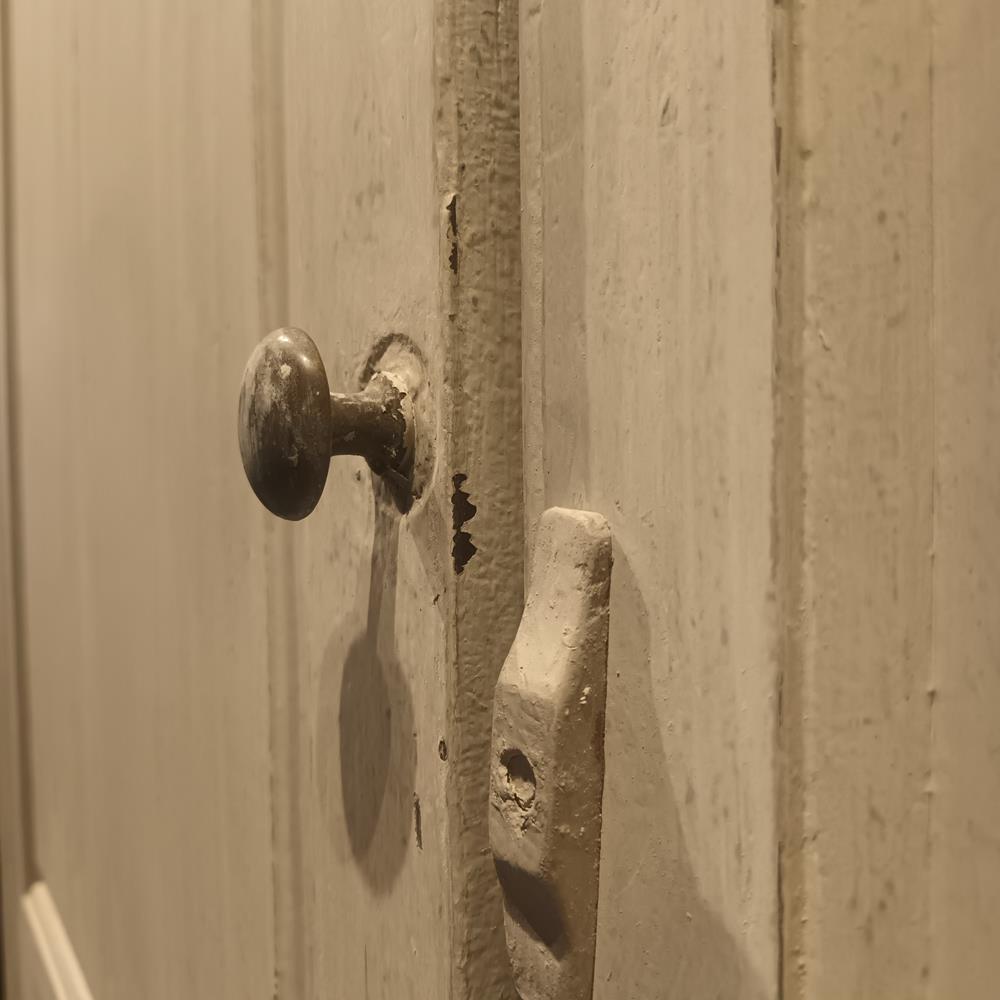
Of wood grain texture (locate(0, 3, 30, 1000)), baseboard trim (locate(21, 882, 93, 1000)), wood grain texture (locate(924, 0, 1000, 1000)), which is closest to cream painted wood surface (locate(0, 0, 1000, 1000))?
wood grain texture (locate(924, 0, 1000, 1000))

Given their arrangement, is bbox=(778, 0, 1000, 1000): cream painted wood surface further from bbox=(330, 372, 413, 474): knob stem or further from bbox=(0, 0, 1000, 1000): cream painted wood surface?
bbox=(330, 372, 413, 474): knob stem

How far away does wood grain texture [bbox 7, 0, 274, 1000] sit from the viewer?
392mm

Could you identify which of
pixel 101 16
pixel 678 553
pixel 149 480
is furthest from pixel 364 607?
pixel 101 16

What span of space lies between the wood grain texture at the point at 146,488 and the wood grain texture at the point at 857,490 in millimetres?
238

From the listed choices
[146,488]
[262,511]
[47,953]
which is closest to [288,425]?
[262,511]

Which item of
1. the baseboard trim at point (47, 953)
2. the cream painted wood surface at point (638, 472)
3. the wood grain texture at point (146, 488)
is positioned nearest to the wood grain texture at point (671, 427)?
the cream painted wood surface at point (638, 472)

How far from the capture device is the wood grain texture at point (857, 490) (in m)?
0.18

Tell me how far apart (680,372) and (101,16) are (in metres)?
0.50

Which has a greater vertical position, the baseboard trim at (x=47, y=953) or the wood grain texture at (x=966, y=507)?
the wood grain texture at (x=966, y=507)

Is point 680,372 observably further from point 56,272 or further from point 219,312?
point 56,272

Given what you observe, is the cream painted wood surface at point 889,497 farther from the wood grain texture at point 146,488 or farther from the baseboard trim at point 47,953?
the baseboard trim at point 47,953

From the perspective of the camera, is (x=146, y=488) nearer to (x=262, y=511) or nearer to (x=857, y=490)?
(x=262, y=511)

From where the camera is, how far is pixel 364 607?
294 millimetres

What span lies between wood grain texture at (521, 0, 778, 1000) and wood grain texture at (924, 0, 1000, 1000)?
0.13 ft
